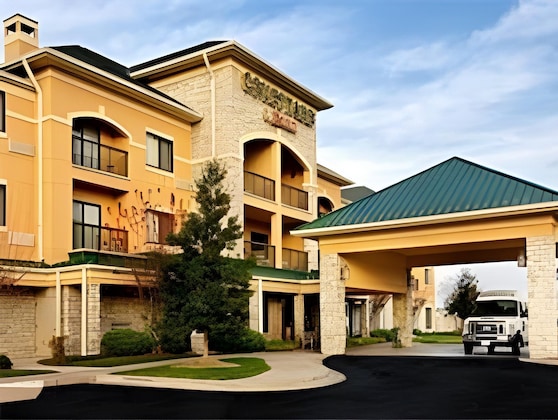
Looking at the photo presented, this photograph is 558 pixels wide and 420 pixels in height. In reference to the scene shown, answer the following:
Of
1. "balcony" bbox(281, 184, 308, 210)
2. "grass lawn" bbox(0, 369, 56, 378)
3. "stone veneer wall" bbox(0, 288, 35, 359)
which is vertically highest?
"balcony" bbox(281, 184, 308, 210)

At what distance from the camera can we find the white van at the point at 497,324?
1058 inches

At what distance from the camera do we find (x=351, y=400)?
45.5 feet

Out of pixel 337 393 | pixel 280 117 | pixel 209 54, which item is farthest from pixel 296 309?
pixel 337 393

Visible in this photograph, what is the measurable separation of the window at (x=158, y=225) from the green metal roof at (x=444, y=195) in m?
7.14

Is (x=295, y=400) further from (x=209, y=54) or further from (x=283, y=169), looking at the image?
(x=283, y=169)

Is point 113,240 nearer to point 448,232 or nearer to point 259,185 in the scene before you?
point 259,185

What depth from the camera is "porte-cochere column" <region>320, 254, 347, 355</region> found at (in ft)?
86.3

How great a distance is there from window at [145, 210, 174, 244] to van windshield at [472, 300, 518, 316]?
45.8 ft

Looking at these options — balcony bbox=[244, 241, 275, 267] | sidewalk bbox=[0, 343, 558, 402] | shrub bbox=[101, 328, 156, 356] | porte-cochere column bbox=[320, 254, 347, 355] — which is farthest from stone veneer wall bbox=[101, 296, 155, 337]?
balcony bbox=[244, 241, 275, 267]

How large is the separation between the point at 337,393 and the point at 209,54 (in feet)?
69.2

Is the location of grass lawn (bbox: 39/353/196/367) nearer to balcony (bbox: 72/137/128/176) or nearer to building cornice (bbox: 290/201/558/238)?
building cornice (bbox: 290/201/558/238)

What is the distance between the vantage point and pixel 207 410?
12.6 m

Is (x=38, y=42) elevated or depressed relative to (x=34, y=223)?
elevated

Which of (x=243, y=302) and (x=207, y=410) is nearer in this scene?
(x=207, y=410)
